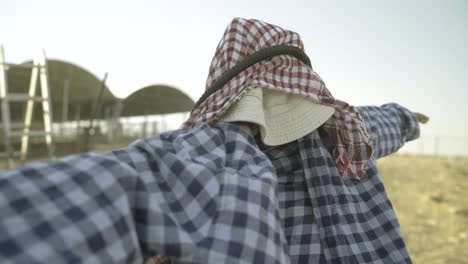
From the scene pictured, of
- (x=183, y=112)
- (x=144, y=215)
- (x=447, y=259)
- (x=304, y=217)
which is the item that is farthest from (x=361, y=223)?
(x=183, y=112)

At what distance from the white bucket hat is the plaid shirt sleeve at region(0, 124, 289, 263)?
0.39 feet

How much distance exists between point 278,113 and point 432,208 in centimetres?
878

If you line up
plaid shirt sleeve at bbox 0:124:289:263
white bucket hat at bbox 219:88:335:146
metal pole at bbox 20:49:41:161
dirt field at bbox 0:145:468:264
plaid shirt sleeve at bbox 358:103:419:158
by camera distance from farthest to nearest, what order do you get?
dirt field at bbox 0:145:468:264 → metal pole at bbox 20:49:41:161 → plaid shirt sleeve at bbox 358:103:419:158 → white bucket hat at bbox 219:88:335:146 → plaid shirt sleeve at bbox 0:124:289:263

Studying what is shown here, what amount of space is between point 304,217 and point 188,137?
0.47 m

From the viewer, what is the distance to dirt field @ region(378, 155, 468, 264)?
219 inches

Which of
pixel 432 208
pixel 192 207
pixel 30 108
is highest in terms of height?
pixel 192 207

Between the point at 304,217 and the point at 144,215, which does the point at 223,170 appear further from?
the point at 304,217

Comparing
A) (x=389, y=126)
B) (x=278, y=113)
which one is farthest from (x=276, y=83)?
(x=389, y=126)

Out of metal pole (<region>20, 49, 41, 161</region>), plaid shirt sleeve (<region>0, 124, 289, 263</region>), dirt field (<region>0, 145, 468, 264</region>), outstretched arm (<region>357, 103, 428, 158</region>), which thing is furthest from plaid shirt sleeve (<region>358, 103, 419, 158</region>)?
metal pole (<region>20, 49, 41, 161</region>)

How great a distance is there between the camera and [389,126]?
6.15ft

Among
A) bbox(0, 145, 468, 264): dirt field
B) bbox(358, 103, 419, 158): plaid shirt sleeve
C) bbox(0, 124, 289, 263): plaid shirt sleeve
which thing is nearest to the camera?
bbox(0, 124, 289, 263): plaid shirt sleeve

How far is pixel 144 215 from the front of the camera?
781 millimetres

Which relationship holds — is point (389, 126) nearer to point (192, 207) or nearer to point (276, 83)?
point (276, 83)

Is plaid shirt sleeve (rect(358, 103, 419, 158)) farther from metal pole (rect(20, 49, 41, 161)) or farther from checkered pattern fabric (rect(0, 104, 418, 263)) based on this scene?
metal pole (rect(20, 49, 41, 161))
